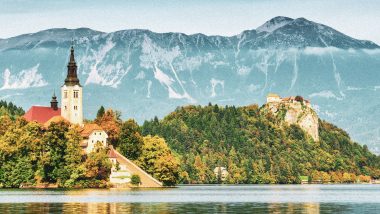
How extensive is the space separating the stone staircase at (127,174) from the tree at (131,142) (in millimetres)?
2799

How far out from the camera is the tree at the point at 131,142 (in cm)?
17912

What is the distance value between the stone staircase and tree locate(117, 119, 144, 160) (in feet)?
9.18

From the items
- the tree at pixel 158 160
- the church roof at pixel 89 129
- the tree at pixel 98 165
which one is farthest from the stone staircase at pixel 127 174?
the church roof at pixel 89 129

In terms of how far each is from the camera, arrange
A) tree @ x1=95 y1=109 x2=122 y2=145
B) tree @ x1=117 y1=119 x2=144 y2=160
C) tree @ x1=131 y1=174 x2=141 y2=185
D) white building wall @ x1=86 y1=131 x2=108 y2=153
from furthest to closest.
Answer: tree @ x1=95 y1=109 x2=122 y2=145
white building wall @ x1=86 y1=131 x2=108 y2=153
tree @ x1=117 y1=119 x2=144 y2=160
tree @ x1=131 y1=174 x2=141 y2=185

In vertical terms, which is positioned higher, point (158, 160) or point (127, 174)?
point (158, 160)

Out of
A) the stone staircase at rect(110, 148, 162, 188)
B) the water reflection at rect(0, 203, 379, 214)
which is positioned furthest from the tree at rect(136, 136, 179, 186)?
the water reflection at rect(0, 203, 379, 214)

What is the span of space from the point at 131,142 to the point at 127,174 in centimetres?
639

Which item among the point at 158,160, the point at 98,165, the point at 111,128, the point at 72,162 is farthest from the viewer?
the point at 111,128

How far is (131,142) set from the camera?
17950cm

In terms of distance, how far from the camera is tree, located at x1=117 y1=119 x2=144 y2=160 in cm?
17912

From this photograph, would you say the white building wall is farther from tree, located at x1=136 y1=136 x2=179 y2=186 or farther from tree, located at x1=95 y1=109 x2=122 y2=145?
tree, located at x1=136 y1=136 x2=179 y2=186

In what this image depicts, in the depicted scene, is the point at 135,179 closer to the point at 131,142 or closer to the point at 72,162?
the point at 131,142

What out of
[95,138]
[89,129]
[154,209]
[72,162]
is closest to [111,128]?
[89,129]

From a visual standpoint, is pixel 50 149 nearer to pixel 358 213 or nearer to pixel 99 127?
pixel 99 127
